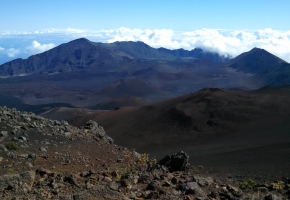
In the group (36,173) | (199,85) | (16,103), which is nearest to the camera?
(36,173)

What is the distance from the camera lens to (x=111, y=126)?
140 ft

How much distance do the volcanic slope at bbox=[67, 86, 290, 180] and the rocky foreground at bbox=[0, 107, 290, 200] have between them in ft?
19.8

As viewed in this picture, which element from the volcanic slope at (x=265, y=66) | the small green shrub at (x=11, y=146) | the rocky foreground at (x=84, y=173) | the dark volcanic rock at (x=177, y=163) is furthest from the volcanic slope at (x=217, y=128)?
the volcanic slope at (x=265, y=66)

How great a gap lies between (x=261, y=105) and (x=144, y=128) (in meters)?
15.2

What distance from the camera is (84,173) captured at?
395 inches

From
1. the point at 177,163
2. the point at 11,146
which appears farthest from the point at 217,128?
the point at 11,146

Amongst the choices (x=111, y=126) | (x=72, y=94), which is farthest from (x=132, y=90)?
(x=111, y=126)

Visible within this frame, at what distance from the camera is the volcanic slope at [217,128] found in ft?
69.7

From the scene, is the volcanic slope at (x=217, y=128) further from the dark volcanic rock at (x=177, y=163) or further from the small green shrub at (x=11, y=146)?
the small green shrub at (x=11, y=146)

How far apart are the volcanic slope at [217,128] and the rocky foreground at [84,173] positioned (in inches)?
237

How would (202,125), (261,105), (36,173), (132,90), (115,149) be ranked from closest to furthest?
(36,173) < (115,149) < (202,125) < (261,105) < (132,90)

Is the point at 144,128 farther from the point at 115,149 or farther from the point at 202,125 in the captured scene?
the point at 115,149

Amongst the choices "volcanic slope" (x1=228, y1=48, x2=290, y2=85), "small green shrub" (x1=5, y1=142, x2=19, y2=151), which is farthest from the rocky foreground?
"volcanic slope" (x1=228, y1=48, x2=290, y2=85)

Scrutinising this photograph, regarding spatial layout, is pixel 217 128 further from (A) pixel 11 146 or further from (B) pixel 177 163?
(A) pixel 11 146
